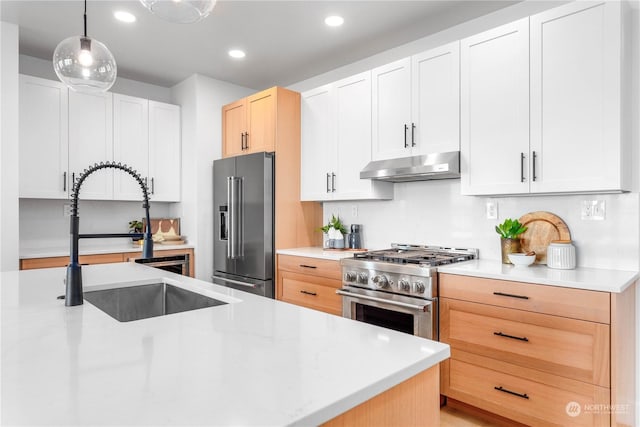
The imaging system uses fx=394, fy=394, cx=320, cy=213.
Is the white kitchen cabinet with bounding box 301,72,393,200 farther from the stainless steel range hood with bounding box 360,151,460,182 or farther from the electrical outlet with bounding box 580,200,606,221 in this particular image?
the electrical outlet with bounding box 580,200,606,221

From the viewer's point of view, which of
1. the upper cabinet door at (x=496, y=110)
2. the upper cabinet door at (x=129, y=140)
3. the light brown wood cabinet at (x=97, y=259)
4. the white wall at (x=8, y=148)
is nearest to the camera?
the upper cabinet door at (x=496, y=110)

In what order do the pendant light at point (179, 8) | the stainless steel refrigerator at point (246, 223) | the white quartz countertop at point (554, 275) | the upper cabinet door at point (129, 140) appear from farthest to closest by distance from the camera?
the upper cabinet door at point (129, 140) → the stainless steel refrigerator at point (246, 223) → the white quartz countertop at point (554, 275) → the pendant light at point (179, 8)

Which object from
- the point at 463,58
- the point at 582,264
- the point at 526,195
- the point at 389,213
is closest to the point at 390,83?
the point at 463,58

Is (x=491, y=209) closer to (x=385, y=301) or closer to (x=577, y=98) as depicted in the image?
(x=577, y=98)

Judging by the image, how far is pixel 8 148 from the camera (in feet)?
9.96

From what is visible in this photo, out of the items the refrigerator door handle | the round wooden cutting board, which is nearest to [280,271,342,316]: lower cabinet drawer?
the refrigerator door handle

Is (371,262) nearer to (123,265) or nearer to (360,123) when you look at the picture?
(360,123)

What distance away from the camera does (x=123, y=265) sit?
8.09 ft

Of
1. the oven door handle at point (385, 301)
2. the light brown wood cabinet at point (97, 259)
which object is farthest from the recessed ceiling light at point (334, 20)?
the light brown wood cabinet at point (97, 259)

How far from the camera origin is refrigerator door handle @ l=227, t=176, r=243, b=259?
3.75 m

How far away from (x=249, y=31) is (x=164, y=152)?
1757 millimetres

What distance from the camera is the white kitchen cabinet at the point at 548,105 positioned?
2070mm

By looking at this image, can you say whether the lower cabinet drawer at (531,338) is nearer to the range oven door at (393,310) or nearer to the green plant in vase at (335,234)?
the range oven door at (393,310)

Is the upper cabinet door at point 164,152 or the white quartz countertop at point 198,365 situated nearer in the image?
the white quartz countertop at point 198,365
